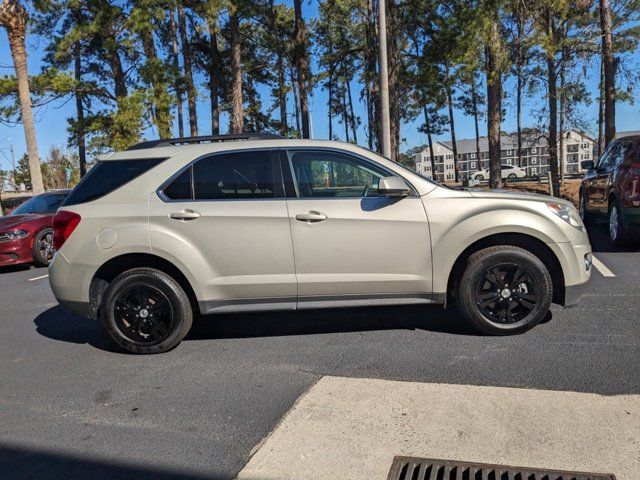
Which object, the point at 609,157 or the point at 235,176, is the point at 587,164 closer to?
the point at 609,157

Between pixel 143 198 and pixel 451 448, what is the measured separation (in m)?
3.21

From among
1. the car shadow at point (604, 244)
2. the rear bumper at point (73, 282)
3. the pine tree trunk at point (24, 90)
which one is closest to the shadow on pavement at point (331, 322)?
the rear bumper at point (73, 282)

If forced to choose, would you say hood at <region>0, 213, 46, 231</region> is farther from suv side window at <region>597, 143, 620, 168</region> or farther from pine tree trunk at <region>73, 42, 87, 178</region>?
pine tree trunk at <region>73, 42, 87, 178</region>

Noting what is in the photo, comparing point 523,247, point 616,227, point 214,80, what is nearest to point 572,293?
point 523,247

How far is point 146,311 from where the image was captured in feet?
15.2

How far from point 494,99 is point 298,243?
49.4 ft

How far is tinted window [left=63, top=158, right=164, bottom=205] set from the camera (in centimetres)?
470

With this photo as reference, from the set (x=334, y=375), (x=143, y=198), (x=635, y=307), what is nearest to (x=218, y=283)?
(x=143, y=198)

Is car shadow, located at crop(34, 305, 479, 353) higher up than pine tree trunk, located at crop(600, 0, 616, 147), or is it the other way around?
pine tree trunk, located at crop(600, 0, 616, 147)

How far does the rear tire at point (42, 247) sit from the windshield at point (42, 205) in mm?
762

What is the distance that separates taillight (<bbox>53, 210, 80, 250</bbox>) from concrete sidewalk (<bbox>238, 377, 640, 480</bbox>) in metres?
2.57

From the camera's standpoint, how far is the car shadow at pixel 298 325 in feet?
16.8

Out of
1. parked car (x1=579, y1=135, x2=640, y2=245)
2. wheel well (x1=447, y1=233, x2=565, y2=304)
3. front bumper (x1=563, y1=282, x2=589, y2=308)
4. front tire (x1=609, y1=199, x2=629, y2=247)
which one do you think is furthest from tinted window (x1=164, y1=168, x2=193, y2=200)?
front tire (x1=609, y1=199, x2=629, y2=247)

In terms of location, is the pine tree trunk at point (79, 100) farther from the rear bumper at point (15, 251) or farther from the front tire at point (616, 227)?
the front tire at point (616, 227)
